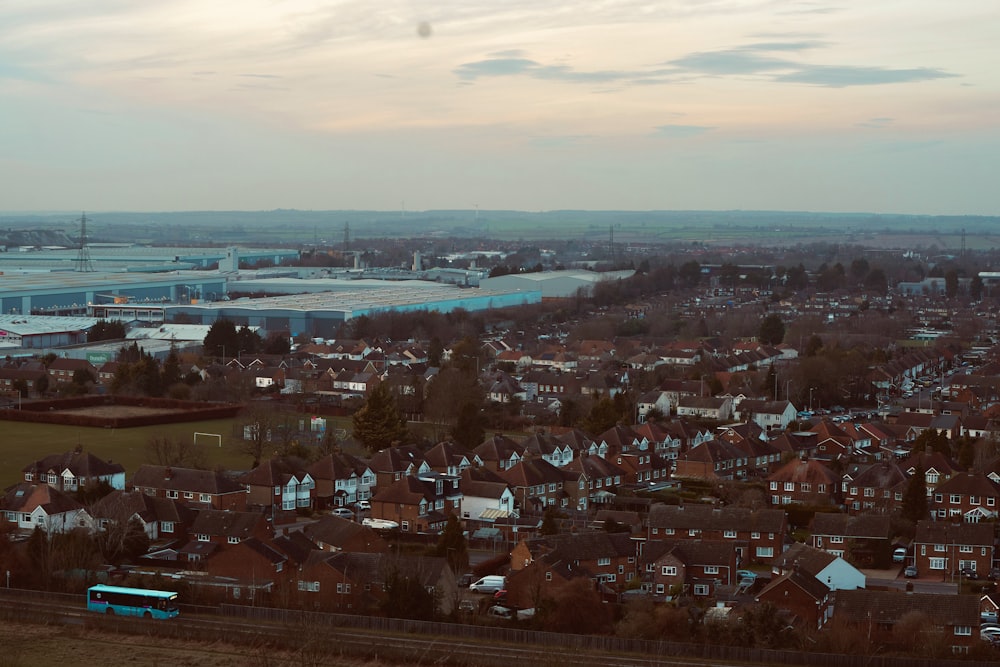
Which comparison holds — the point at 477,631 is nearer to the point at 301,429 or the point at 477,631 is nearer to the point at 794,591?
the point at 794,591

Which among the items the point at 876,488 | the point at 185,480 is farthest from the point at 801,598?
the point at 185,480

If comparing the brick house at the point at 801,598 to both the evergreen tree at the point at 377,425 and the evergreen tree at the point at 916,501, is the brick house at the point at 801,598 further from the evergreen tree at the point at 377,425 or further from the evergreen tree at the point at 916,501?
the evergreen tree at the point at 377,425

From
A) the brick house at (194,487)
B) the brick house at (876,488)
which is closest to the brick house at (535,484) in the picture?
the brick house at (194,487)

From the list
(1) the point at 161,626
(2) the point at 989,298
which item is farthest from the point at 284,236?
(1) the point at 161,626

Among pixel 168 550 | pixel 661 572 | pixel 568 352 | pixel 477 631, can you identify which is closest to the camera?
Answer: pixel 477 631

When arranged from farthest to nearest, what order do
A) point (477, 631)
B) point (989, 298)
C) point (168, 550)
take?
point (989, 298) < point (168, 550) < point (477, 631)

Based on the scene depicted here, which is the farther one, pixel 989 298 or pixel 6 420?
pixel 989 298

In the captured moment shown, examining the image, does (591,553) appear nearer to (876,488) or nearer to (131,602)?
(131,602)

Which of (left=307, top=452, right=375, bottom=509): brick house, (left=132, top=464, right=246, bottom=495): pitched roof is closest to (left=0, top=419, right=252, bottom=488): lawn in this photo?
(left=132, top=464, right=246, bottom=495): pitched roof
